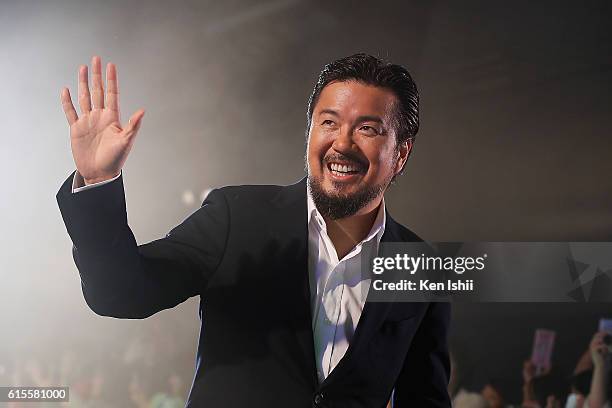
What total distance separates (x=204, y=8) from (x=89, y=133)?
55.3 inches

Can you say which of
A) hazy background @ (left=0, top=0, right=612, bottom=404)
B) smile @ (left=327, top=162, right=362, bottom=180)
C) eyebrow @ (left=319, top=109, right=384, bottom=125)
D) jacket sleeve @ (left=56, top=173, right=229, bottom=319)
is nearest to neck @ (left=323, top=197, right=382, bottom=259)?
smile @ (left=327, top=162, right=362, bottom=180)

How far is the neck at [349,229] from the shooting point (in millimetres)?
1776

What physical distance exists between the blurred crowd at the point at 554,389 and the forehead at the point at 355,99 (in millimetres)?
1022

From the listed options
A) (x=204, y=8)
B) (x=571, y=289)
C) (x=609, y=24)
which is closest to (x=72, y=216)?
(x=204, y=8)

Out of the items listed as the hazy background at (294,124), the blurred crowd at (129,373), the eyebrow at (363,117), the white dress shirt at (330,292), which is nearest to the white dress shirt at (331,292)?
the white dress shirt at (330,292)

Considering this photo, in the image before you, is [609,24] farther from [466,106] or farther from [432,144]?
[432,144]

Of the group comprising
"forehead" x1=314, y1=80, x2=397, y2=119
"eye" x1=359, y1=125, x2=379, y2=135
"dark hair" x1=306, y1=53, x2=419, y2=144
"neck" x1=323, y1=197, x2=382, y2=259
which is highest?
"dark hair" x1=306, y1=53, x2=419, y2=144

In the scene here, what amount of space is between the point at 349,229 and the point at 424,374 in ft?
1.34

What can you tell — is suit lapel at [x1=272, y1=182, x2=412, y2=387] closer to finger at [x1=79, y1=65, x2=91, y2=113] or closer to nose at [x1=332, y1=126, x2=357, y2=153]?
nose at [x1=332, y1=126, x2=357, y2=153]

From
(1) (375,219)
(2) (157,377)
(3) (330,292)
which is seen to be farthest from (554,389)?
(2) (157,377)

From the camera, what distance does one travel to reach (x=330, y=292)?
66.3 inches

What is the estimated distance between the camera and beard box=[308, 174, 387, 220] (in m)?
1.76

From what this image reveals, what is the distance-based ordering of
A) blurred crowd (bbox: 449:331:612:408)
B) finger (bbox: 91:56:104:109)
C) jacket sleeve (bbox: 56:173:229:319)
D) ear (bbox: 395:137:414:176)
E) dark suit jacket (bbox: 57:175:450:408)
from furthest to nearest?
blurred crowd (bbox: 449:331:612:408) → ear (bbox: 395:137:414:176) → dark suit jacket (bbox: 57:175:450:408) → finger (bbox: 91:56:104:109) → jacket sleeve (bbox: 56:173:229:319)

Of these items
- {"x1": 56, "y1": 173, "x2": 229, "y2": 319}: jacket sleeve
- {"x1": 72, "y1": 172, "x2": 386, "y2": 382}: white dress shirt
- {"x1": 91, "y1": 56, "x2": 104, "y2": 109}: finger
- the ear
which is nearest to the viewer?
{"x1": 56, "y1": 173, "x2": 229, "y2": 319}: jacket sleeve
